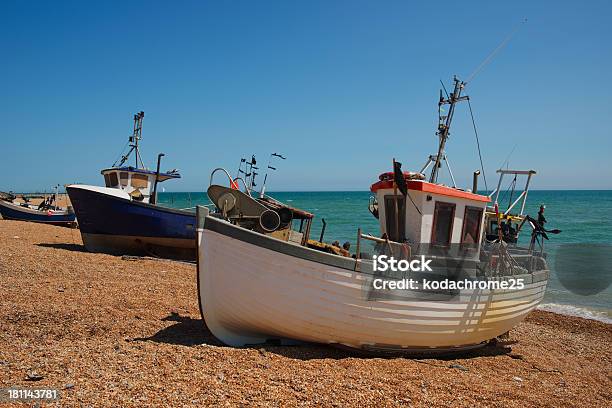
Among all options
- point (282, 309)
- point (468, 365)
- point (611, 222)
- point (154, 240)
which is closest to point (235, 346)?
point (282, 309)

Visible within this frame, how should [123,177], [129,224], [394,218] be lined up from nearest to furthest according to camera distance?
[394,218]
[129,224]
[123,177]

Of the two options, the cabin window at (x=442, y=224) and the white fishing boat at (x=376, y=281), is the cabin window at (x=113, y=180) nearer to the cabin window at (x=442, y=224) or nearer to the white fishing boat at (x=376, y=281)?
the white fishing boat at (x=376, y=281)

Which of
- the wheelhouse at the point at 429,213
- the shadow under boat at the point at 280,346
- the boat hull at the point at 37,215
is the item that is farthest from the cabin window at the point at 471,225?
the boat hull at the point at 37,215

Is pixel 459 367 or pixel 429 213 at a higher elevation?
pixel 429 213

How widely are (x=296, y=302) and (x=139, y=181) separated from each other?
46.6 feet

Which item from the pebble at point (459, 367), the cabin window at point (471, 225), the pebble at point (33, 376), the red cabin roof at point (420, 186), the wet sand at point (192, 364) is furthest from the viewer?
the cabin window at point (471, 225)

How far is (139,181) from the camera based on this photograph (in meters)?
18.9

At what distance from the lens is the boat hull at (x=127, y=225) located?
16234mm

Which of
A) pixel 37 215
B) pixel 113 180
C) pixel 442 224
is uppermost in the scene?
pixel 442 224

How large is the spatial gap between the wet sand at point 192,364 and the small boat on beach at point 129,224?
4632 millimetres

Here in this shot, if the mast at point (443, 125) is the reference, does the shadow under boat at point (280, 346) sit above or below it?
below

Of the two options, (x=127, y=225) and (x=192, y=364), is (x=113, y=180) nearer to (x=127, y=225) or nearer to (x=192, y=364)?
(x=127, y=225)
